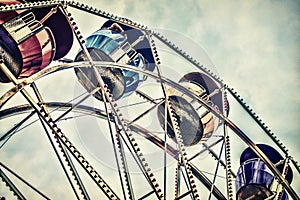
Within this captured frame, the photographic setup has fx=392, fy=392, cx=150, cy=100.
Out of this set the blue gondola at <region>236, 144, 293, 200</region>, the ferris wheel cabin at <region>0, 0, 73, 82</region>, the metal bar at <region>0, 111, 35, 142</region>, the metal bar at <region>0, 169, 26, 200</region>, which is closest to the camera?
the metal bar at <region>0, 169, 26, 200</region>

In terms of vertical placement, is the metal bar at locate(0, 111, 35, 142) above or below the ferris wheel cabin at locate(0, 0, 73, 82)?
below

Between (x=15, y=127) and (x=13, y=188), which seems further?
(x=15, y=127)

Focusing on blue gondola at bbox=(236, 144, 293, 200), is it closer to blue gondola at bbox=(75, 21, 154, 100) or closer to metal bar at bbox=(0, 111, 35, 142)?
blue gondola at bbox=(75, 21, 154, 100)

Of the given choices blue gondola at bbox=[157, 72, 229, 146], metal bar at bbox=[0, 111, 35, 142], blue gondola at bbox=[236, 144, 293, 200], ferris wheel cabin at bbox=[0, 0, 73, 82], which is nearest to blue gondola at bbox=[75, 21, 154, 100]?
ferris wheel cabin at bbox=[0, 0, 73, 82]

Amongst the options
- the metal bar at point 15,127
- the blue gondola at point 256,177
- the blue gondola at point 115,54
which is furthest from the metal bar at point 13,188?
the blue gondola at point 256,177

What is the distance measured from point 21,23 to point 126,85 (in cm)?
394

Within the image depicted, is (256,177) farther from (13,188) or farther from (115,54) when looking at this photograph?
(13,188)

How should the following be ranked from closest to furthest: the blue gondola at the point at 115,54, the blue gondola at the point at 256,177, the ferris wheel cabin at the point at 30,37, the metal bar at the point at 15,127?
the ferris wheel cabin at the point at 30,37 < the metal bar at the point at 15,127 < the blue gondola at the point at 115,54 < the blue gondola at the point at 256,177

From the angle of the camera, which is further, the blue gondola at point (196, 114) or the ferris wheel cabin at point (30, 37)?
the blue gondola at point (196, 114)

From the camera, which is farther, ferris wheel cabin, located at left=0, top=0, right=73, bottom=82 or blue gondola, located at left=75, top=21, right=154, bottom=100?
blue gondola, located at left=75, top=21, right=154, bottom=100

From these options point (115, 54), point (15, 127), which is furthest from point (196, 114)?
point (15, 127)

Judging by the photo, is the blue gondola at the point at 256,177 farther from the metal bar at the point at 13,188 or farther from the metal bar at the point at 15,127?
the metal bar at the point at 13,188

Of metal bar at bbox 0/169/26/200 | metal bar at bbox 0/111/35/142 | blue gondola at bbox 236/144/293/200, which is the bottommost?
metal bar at bbox 0/169/26/200

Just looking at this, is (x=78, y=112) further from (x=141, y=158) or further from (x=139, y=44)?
(x=141, y=158)
